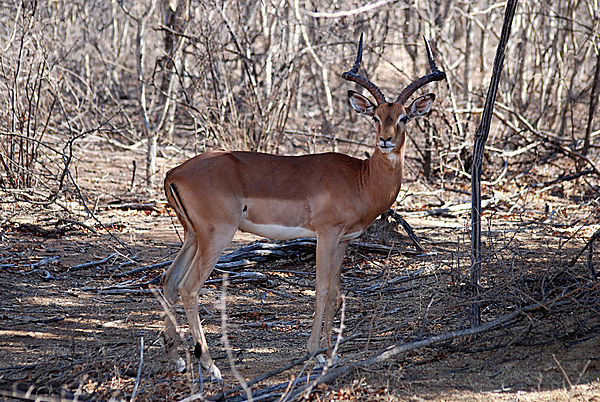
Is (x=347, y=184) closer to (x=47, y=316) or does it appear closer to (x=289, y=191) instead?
(x=289, y=191)

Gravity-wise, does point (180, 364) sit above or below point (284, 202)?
below

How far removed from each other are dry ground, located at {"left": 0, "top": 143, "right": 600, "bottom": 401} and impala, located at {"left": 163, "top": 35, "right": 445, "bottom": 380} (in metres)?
0.46

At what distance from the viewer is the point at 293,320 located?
6914 millimetres

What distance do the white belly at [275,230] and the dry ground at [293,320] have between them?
782 millimetres

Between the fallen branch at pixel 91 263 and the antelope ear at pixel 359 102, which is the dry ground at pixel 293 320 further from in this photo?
the antelope ear at pixel 359 102

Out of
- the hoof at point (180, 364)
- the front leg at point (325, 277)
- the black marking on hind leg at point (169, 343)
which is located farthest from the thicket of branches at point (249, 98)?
the front leg at point (325, 277)

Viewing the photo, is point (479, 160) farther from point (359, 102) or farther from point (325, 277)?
point (325, 277)

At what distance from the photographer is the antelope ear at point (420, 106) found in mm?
6461

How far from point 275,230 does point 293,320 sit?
1.25 meters

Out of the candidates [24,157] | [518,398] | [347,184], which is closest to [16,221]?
[24,157]

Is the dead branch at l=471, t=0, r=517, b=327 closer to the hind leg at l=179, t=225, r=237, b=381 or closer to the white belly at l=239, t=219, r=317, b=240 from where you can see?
the white belly at l=239, t=219, r=317, b=240

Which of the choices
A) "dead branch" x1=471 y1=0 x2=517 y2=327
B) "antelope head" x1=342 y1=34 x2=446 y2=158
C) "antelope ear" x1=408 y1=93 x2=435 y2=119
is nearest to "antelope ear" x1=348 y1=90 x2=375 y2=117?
"antelope head" x1=342 y1=34 x2=446 y2=158

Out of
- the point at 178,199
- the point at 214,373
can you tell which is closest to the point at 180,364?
the point at 214,373

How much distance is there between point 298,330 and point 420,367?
1520 millimetres
